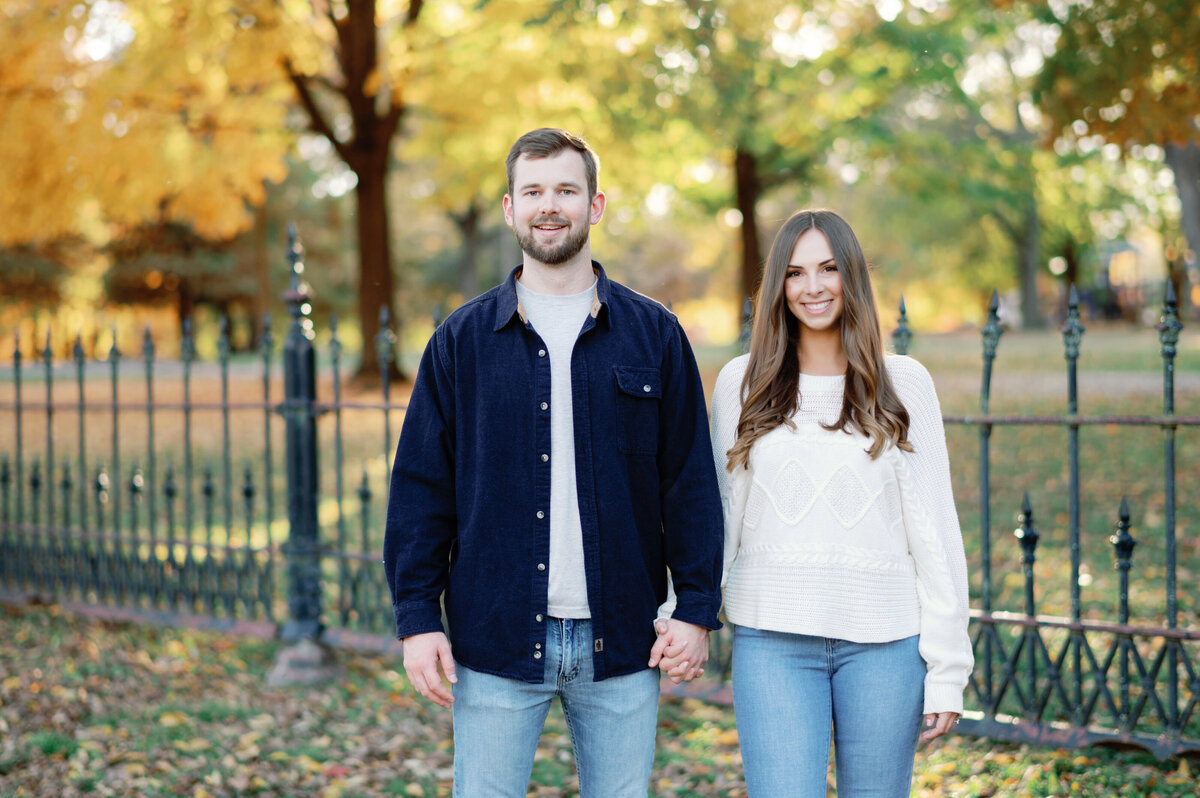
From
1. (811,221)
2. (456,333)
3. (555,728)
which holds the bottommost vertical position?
(555,728)

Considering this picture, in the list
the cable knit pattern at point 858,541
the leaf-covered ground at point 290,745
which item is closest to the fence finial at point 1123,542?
the leaf-covered ground at point 290,745

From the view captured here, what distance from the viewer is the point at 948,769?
13.0 feet

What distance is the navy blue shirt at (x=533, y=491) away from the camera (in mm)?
2271

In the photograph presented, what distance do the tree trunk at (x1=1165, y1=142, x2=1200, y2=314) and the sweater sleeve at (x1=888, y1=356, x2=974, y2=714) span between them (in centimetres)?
1391

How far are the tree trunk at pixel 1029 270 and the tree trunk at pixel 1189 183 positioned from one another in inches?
780

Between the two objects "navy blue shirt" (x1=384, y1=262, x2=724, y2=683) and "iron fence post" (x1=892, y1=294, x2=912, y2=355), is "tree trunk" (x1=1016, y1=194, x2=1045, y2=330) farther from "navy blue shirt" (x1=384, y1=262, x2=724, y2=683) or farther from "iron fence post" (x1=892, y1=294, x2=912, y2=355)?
"navy blue shirt" (x1=384, y1=262, x2=724, y2=683)

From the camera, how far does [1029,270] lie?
3775 centimetres

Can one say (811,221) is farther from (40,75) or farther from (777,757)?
(40,75)

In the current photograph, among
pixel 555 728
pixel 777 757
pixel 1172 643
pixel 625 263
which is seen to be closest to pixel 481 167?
pixel 555 728

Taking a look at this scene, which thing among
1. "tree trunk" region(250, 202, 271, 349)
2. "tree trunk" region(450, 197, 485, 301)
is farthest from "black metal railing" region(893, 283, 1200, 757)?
"tree trunk" region(250, 202, 271, 349)

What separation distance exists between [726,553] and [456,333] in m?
0.85

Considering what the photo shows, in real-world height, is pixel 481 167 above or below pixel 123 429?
above

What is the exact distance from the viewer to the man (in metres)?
2.27

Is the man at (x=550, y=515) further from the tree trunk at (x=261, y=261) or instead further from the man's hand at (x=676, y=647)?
the tree trunk at (x=261, y=261)
